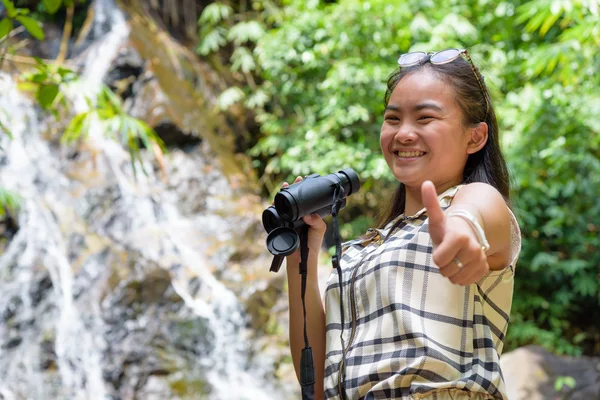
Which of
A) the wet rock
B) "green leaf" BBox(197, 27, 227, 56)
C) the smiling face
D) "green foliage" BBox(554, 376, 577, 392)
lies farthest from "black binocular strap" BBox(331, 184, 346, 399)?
"green leaf" BBox(197, 27, 227, 56)

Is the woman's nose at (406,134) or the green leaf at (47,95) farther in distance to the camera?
the green leaf at (47,95)

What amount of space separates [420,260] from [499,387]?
278mm

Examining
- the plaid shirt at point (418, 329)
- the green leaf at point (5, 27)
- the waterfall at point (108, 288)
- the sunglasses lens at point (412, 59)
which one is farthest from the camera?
the waterfall at point (108, 288)

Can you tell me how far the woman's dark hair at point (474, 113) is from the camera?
50.6 inches

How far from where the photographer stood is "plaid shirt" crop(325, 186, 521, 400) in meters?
1.10

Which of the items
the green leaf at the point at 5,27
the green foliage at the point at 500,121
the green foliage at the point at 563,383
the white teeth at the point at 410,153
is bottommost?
the green foliage at the point at 563,383

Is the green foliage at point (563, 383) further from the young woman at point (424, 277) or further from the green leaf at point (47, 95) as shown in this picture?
the green leaf at point (47, 95)

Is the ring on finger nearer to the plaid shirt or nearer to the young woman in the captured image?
the young woman

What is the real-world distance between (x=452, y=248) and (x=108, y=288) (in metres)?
4.29

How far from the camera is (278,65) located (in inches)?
259

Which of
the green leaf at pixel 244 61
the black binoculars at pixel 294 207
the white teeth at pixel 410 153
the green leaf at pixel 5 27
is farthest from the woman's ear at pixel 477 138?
the green leaf at pixel 244 61

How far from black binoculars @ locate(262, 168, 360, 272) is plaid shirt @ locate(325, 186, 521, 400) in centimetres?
16

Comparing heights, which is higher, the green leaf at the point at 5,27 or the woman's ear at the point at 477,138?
the green leaf at the point at 5,27

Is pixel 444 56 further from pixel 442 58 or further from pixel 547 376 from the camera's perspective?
pixel 547 376
